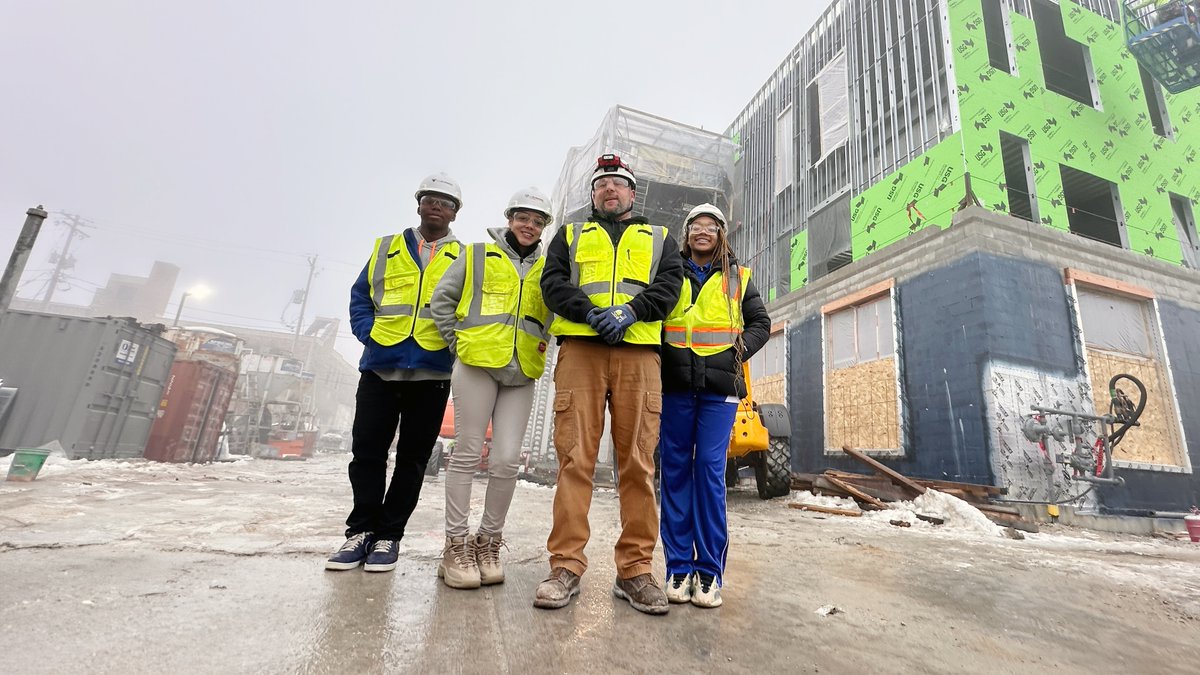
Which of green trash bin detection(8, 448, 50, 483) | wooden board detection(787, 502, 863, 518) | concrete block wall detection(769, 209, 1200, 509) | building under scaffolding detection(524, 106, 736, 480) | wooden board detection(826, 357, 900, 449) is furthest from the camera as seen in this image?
building under scaffolding detection(524, 106, 736, 480)

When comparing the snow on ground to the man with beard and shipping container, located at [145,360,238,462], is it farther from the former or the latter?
shipping container, located at [145,360,238,462]

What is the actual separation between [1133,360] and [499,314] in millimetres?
11503

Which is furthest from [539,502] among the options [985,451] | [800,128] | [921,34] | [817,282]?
[800,128]

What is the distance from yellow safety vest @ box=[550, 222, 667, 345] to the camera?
7.28ft

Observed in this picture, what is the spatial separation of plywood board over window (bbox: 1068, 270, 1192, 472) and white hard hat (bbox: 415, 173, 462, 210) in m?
10.2

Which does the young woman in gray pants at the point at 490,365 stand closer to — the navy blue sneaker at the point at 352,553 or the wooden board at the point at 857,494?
the navy blue sneaker at the point at 352,553

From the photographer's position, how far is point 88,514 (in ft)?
10.5

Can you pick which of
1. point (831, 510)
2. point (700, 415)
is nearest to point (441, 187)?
point (700, 415)

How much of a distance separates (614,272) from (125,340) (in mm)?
11261

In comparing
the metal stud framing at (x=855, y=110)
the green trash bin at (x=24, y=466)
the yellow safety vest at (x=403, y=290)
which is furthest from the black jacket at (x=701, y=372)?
the metal stud framing at (x=855, y=110)

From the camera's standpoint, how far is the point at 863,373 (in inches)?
379

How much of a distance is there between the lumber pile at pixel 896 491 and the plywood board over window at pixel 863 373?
122 centimetres

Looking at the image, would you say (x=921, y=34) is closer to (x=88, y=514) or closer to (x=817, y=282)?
(x=817, y=282)

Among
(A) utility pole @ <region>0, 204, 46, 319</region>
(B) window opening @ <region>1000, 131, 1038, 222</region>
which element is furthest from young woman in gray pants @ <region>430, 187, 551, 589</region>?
(B) window opening @ <region>1000, 131, 1038, 222</region>
